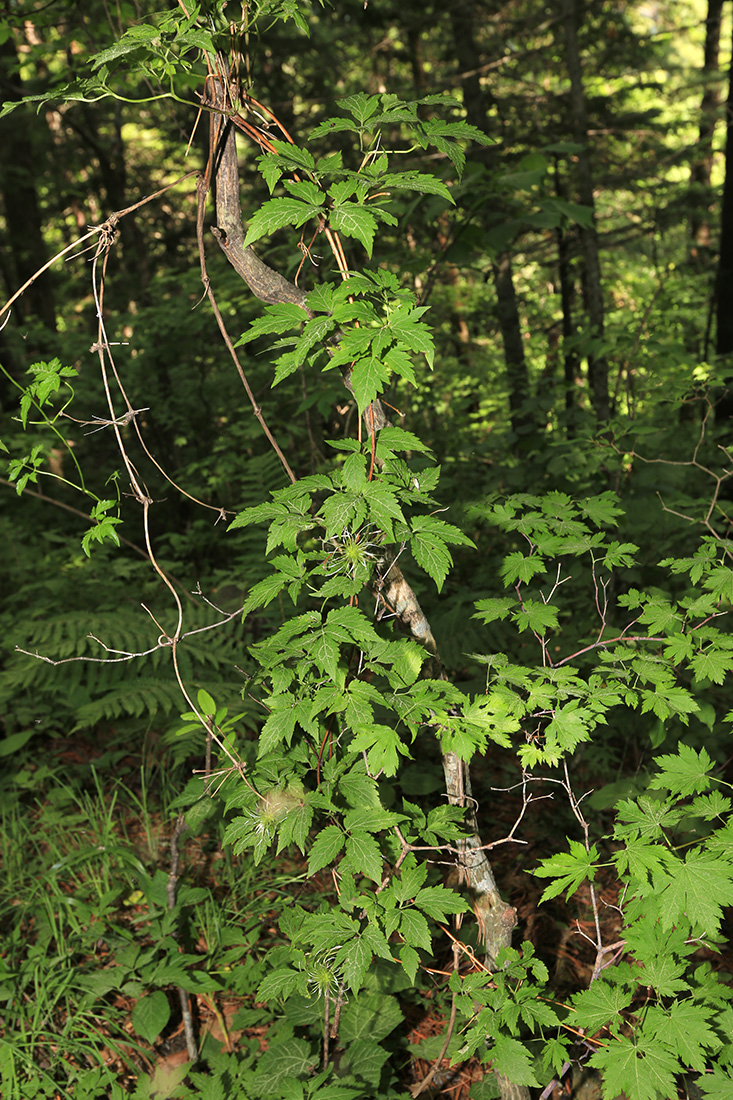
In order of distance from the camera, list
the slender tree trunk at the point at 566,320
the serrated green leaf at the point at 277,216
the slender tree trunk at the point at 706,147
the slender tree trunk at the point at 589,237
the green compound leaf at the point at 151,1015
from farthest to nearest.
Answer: the slender tree trunk at the point at 706,147
the slender tree trunk at the point at 566,320
the slender tree trunk at the point at 589,237
the green compound leaf at the point at 151,1015
the serrated green leaf at the point at 277,216

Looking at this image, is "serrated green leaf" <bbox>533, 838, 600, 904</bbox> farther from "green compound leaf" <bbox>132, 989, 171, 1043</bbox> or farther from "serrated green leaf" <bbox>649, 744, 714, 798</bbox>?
"green compound leaf" <bbox>132, 989, 171, 1043</bbox>

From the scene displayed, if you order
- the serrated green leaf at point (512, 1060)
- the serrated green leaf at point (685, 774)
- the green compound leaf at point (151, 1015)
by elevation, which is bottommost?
the green compound leaf at point (151, 1015)

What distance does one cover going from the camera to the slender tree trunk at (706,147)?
791 centimetres

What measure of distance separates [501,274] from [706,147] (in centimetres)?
481

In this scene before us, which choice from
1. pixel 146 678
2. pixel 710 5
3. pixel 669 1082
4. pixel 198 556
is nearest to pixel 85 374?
pixel 198 556

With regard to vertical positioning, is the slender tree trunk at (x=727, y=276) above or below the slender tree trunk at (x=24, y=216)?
below

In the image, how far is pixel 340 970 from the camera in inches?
71.6

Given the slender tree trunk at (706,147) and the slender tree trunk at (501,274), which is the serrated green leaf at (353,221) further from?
the slender tree trunk at (706,147)

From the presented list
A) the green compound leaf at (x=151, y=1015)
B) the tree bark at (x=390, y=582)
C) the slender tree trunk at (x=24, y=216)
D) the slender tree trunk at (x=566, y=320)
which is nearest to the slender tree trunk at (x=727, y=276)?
the slender tree trunk at (x=566, y=320)

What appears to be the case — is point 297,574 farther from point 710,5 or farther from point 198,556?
point 710,5

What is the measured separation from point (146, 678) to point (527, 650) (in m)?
1.80

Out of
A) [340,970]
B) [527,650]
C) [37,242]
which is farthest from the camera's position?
[37,242]

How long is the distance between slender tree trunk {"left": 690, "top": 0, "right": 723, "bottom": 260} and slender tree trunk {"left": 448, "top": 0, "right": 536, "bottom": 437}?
2.30m

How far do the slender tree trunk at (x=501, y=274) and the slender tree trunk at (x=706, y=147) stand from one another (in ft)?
7.54
